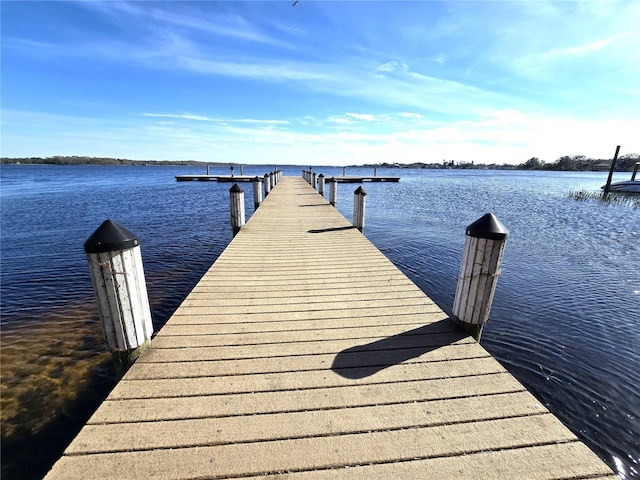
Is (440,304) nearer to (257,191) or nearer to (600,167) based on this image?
(257,191)

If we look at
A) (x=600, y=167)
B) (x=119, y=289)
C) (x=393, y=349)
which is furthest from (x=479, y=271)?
(x=600, y=167)

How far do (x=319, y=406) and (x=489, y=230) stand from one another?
2380 millimetres

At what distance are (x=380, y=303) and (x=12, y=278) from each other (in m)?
10.1

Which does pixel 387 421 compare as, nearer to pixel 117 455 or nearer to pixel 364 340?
pixel 364 340

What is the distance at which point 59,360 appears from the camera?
473 cm

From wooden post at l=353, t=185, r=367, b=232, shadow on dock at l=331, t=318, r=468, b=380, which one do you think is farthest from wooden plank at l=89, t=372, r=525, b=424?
wooden post at l=353, t=185, r=367, b=232

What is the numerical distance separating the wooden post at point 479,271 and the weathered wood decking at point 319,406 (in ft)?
0.83

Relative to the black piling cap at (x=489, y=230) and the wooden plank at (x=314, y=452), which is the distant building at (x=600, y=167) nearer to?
the black piling cap at (x=489, y=230)

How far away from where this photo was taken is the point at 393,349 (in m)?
3.01

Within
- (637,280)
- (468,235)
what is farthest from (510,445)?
(637,280)

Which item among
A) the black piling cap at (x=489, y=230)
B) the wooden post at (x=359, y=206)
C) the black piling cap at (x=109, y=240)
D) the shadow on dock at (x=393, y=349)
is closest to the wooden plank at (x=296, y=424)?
the shadow on dock at (x=393, y=349)

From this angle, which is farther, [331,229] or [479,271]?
[331,229]

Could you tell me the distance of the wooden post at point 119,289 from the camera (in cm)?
257

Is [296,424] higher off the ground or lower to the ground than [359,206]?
lower
